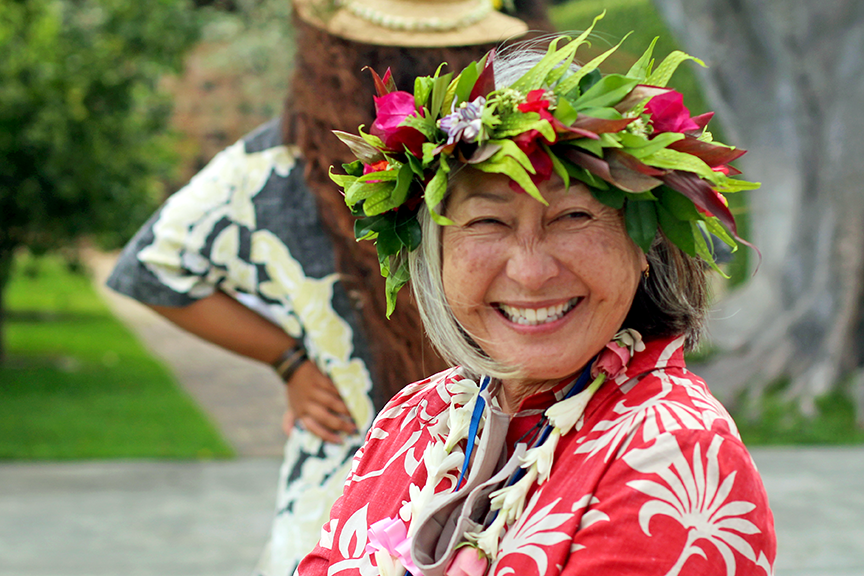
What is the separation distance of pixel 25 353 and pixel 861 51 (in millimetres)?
8670

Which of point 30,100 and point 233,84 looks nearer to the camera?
point 30,100

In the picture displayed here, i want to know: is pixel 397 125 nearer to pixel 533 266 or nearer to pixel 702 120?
pixel 533 266

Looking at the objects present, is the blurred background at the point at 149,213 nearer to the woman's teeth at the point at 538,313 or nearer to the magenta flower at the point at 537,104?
the woman's teeth at the point at 538,313

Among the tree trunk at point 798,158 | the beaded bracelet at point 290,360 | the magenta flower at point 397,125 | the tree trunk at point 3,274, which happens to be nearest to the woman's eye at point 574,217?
the magenta flower at point 397,125

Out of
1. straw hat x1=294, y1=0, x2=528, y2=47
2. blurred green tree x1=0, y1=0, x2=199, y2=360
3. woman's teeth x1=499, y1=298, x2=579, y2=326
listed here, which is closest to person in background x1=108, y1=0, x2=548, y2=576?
straw hat x1=294, y1=0, x2=528, y2=47

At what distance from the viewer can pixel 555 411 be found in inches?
52.3

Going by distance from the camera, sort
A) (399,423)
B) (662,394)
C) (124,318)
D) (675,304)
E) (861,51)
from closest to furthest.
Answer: (662,394) < (675,304) < (399,423) < (861,51) < (124,318)

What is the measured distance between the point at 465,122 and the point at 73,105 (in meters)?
7.76

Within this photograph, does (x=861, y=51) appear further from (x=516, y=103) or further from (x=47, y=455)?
(x=516, y=103)

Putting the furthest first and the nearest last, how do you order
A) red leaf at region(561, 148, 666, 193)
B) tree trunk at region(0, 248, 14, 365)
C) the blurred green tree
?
1. tree trunk at region(0, 248, 14, 365)
2. the blurred green tree
3. red leaf at region(561, 148, 666, 193)

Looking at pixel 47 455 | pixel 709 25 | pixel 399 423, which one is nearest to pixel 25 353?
pixel 47 455

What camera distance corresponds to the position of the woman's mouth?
137 centimetres

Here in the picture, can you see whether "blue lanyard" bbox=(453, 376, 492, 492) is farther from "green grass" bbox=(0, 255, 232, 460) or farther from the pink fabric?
"green grass" bbox=(0, 255, 232, 460)

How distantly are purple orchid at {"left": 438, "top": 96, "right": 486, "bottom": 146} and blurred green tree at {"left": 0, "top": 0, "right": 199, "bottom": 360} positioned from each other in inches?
294
